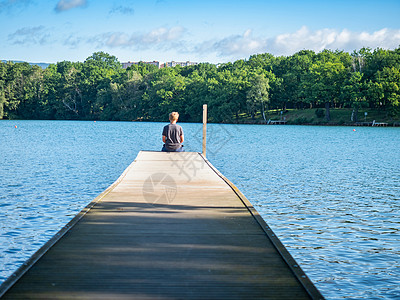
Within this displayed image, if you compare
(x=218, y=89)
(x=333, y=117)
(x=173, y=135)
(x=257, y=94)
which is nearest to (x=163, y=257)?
(x=173, y=135)

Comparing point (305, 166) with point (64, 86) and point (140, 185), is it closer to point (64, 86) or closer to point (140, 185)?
point (140, 185)

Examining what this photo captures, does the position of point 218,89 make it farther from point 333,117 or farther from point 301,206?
point 301,206

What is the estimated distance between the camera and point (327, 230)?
9.16m

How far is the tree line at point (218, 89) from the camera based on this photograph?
78938mm

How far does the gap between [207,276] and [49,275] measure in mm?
1528

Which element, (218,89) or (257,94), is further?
(218,89)

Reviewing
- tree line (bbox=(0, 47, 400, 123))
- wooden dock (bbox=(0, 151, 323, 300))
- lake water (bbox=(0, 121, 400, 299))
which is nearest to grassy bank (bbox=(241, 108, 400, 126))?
tree line (bbox=(0, 47, 400, 123))

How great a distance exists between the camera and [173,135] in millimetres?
14852

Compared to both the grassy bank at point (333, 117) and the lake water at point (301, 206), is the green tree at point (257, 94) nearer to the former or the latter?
the grassy bank at point (333, 117)

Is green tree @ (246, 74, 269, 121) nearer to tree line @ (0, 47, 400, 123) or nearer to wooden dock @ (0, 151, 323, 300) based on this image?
tree line @ (0, 47, 400, 123)

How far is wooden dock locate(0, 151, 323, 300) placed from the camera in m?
3.96

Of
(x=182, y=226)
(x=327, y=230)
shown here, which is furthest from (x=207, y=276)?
(x=327, y=230)

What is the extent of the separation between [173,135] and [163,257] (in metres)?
10.1

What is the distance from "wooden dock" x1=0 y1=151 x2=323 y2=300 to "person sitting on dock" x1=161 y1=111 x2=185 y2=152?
6.20m
